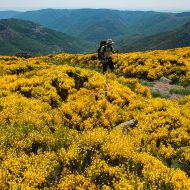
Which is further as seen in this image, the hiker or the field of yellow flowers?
the hiker

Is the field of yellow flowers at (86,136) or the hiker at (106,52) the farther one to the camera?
the hiker at (106,52)

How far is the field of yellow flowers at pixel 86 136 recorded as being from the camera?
854 cm

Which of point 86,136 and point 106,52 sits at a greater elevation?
point 106,52

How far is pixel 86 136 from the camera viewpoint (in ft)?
34.6

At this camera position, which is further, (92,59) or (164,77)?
(92,59)

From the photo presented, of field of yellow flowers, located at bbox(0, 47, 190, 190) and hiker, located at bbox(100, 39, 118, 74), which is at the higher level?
hiker, located at bbox(100, 39, 118, 74)

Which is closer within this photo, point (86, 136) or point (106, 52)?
point (86, 136)

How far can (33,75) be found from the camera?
2077 cm

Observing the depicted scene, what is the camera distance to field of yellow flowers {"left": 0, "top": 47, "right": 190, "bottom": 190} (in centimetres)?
854

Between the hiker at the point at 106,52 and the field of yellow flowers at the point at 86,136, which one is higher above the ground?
the hiker at the point at 106,52

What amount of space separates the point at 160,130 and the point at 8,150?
5846 mm

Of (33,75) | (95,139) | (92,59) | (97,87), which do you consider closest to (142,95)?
(97,87)

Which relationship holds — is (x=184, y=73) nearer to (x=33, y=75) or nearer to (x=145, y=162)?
(x=33, y=75)

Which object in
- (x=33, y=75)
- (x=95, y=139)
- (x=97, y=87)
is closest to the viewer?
(x=95, y=139)
